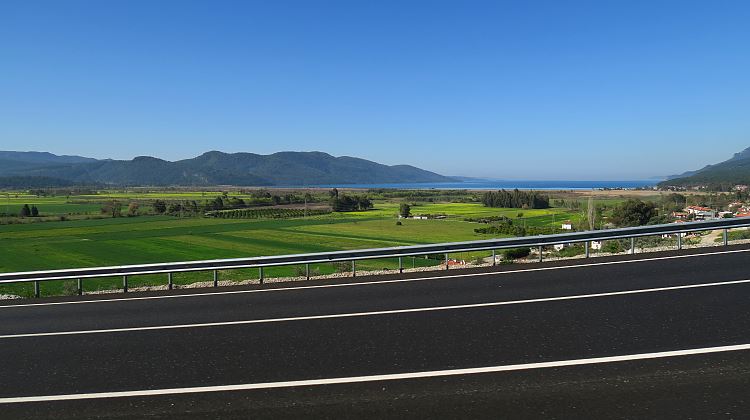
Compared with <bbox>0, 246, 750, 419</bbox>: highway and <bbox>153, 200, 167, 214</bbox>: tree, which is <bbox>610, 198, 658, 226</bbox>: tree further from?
<bbox>153, 200, 167, 214</bbox>: tree

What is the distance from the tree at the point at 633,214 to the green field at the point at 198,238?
11775 mm

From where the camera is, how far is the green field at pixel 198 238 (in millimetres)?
37469

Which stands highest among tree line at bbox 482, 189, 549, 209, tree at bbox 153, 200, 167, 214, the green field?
tree line at bbox 482, 189, 549, 209

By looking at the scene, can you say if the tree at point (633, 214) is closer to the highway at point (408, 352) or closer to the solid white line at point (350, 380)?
the highway at point (408, 352)

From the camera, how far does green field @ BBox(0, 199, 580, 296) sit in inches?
1475

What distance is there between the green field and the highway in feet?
65.0

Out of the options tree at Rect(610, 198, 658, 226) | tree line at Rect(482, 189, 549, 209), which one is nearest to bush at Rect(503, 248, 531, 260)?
tree at Rect(610, 198, 658, 226)

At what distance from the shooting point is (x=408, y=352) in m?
5.50

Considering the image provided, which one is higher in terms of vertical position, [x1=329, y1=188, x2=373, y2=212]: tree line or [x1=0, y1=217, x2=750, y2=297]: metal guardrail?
[x1=0, y1=217, x2=750, y2=297]: metal guardrail

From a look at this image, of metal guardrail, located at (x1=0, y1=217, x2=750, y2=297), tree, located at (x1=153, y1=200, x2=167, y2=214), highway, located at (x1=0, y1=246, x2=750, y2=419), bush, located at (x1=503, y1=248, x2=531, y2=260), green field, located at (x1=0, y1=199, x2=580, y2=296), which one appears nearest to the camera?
highway, located at (x1=0, y1=246, x2=750, y2=419)

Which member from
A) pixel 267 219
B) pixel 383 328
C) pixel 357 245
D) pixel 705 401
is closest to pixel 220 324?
pixel 383 328

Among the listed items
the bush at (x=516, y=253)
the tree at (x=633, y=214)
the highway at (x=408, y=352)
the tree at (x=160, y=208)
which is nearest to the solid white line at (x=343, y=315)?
the highway at (x=408, y=352)

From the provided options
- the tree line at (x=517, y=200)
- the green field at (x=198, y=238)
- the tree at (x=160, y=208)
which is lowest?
the green field at (x=198, y=238)

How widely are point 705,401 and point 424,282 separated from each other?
20.4 feet
